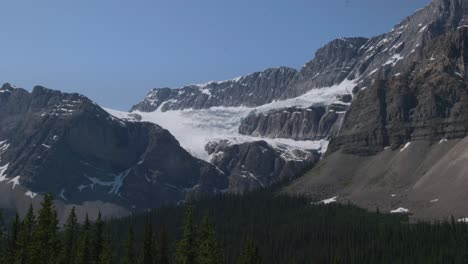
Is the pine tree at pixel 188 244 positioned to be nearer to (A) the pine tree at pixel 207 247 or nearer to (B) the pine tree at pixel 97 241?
(A) the pine tree at pixel 207 247

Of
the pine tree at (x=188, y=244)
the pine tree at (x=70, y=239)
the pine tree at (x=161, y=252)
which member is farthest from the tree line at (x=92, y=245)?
the pine tree at (x=70, y=239)

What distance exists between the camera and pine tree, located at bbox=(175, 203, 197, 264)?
293 ft

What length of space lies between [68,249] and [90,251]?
1403 cm

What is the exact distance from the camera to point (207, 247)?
8769 centimetres

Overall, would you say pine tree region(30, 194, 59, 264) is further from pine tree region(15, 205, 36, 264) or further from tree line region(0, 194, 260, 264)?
pine tree region(15, 205, 36, 264)

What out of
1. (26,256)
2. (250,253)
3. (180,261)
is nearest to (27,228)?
(26,256)

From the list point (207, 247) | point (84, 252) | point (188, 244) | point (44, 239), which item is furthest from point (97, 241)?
point (207, 247)

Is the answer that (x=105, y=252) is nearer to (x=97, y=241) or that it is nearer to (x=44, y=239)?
(x=97, y=241)

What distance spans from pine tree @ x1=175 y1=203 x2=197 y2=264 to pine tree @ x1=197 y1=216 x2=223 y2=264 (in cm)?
102

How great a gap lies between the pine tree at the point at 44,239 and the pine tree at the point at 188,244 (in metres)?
16.8

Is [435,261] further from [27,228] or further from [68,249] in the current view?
[27,228]

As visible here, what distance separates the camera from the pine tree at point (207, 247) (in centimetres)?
8706

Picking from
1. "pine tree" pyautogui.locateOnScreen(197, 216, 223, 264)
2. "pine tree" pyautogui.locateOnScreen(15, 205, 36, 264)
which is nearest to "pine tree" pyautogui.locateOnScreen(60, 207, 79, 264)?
"pine tree" pyautogui.locateOnScreen(15, 205, 36, 264)

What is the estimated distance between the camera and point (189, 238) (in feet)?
294
